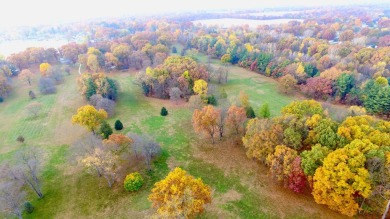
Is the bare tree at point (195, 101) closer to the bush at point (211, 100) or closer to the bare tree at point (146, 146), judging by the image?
the bush at point (211, 100)

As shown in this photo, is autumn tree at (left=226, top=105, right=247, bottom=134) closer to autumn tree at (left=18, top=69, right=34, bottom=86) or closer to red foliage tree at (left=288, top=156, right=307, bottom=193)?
red foliage tree at (left=288, top=156, right=307, bottom=193)

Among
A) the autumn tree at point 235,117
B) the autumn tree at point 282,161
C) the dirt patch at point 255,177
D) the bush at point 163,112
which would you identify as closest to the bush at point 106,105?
the bush at point 163,112

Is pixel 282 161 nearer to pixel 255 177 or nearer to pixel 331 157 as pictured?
pixel 331 157

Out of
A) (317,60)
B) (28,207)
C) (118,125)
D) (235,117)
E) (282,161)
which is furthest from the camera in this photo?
(317,60)

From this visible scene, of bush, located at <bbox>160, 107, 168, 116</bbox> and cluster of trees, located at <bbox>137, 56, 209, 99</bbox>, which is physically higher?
cluster of trees, located at <bbox>137, 56, 209, 99</bbox>


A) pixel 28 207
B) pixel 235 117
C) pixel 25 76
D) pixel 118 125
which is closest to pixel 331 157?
pixel 235 117

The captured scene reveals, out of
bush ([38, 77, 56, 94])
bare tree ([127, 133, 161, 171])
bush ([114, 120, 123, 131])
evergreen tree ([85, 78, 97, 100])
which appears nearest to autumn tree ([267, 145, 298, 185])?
bare tree ([127, 133, 161, 171])
